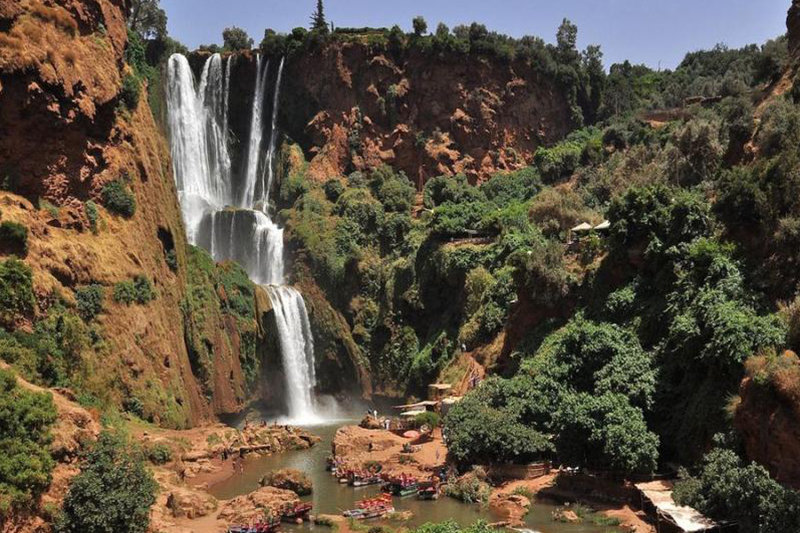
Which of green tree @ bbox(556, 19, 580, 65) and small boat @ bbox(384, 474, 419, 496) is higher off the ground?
green tree @ bbox(556, 19, 580, 65)

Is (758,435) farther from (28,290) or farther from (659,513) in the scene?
(28,290)

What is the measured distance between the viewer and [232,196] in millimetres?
77688

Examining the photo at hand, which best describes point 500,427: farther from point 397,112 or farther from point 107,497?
point 397,112

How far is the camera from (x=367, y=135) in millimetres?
77438

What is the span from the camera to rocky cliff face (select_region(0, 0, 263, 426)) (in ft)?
123

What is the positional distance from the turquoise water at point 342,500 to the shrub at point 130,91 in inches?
886

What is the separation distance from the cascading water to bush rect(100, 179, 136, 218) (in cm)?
1731

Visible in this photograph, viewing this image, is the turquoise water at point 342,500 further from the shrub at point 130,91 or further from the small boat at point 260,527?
the shrub at point 130,91

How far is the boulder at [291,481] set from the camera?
33.3 meters

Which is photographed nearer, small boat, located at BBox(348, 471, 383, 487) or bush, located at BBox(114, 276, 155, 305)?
small boat, located at BBox(348, 471, 383, 487)

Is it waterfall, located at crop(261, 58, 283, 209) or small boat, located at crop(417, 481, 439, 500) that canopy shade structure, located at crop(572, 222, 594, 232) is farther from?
waterfall, located at crop(261, 58, 283, 209)

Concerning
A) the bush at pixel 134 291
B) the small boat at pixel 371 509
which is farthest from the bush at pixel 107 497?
the bush at pixel 134 291

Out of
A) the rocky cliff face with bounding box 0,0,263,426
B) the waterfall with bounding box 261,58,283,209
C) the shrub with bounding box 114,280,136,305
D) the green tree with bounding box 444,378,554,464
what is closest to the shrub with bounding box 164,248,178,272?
the rocky cliff face with bounding box 0,0,263,426

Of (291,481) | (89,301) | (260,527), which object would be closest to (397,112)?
(89,301)
